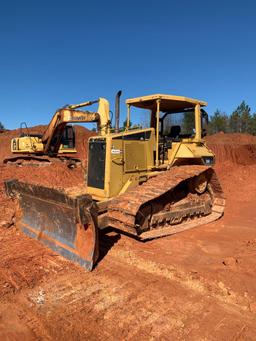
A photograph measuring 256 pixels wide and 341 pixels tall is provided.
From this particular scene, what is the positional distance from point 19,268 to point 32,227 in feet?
4.89

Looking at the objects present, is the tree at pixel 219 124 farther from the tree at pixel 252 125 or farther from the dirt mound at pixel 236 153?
the dirt mound at pixel 236 153

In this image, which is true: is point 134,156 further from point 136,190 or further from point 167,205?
point 167,205

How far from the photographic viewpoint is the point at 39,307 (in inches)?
151

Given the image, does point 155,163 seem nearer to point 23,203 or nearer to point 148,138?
point 148,138

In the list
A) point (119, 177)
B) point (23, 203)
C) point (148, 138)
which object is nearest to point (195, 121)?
point (148, 138)

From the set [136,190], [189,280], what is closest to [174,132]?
[136,190]

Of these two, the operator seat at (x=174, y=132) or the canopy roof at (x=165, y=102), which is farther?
the operator seat at (x=174, y=132)

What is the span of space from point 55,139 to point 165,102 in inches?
342

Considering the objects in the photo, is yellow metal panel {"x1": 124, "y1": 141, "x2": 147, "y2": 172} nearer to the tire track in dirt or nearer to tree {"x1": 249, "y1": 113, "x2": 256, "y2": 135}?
the tire track in dirt

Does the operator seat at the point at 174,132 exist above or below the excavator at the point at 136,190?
above

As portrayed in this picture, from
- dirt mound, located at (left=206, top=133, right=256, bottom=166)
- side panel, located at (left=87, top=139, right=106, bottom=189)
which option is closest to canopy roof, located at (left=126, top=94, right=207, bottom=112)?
side panel, located at (left=87, top=139, right=106, bottom=189)

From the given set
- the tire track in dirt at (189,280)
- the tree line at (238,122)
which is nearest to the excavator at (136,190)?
the tire track in dirt at (189,280)

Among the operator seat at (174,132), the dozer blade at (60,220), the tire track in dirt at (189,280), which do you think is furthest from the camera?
the operator seat at (174,132)

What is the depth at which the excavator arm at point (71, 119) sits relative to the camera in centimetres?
978
